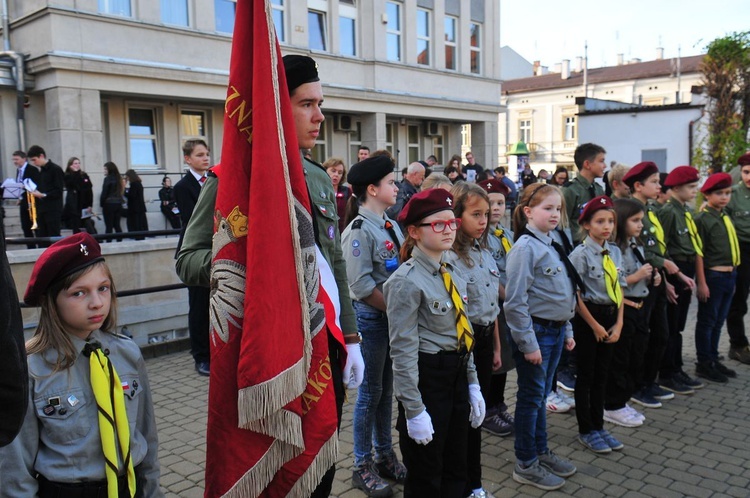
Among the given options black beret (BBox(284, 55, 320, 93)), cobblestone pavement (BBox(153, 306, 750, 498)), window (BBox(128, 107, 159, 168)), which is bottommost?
cobblestone pavement (BBox(153, 306, 750, 498))

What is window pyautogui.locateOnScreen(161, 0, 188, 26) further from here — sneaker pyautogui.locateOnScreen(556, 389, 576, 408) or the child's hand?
the child's hand

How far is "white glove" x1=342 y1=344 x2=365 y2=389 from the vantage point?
2574 millimetres

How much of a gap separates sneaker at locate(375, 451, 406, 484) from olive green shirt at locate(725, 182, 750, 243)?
16.4 ft

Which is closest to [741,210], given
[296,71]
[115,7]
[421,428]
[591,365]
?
[591,365]

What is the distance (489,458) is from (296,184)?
314cm

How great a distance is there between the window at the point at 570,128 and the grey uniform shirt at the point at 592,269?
4966 centimetres

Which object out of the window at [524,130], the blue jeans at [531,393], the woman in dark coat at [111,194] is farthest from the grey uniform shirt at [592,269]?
the window at [524,130]

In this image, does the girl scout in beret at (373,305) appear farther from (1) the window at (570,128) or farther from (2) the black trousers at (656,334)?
(1) the window at (570,128)

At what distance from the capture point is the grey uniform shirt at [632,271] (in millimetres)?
5199

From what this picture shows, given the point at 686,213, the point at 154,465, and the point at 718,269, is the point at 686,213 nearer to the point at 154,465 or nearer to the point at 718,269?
the point at 718,269

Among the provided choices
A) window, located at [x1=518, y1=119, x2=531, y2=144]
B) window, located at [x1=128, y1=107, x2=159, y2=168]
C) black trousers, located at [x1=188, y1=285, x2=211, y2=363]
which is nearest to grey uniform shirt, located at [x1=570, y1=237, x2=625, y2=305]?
black trousers, located at [x1=188, y1=285, x2=211, y2=363]

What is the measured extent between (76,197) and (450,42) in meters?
17.3

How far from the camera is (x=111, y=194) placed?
1380 centimetres

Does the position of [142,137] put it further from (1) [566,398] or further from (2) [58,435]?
(2) [58,435]
